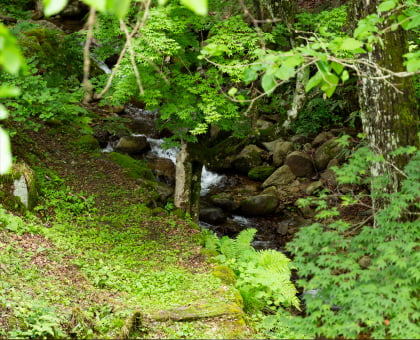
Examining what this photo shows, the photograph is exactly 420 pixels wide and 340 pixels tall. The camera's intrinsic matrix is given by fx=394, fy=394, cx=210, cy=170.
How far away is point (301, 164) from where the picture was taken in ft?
48.0

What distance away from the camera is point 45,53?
14227mm

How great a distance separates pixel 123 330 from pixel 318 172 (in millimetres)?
10956

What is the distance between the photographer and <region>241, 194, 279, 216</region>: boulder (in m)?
13.1

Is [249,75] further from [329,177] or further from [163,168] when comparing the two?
[163,168]

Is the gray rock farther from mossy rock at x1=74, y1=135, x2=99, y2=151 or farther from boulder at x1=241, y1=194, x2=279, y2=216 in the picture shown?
mossy rock at x1=74, y1=135, x2=99, y2=151

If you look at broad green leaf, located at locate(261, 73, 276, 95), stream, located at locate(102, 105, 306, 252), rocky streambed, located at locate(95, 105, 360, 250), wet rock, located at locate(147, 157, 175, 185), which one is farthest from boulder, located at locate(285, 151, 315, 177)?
broad green leaf, located at locate(261, 73, 276, 95)

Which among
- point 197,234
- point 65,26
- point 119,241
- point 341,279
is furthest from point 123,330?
point 65,26

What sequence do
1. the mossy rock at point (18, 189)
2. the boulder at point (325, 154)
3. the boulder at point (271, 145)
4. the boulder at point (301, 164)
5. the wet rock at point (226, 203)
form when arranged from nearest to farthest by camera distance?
the mossy rock at point (18, 189)
the wet rock at point (226, 203)
the boulder at point (325, 154)
the boulder at point (301, 164)
the boulder at point (271, 145)

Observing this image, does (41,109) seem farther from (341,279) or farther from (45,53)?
(45,53)

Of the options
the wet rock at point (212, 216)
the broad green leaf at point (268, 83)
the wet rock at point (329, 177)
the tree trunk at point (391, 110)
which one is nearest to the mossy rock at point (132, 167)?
the wet rock at point (212, 216)

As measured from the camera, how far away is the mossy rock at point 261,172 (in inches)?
601

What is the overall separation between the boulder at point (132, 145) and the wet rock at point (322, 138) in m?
6.54

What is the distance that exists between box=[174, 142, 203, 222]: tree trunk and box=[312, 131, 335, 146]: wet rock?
6.47m

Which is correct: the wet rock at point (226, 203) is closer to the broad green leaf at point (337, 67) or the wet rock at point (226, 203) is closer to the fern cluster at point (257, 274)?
the fern cluster at point (257, 274)
